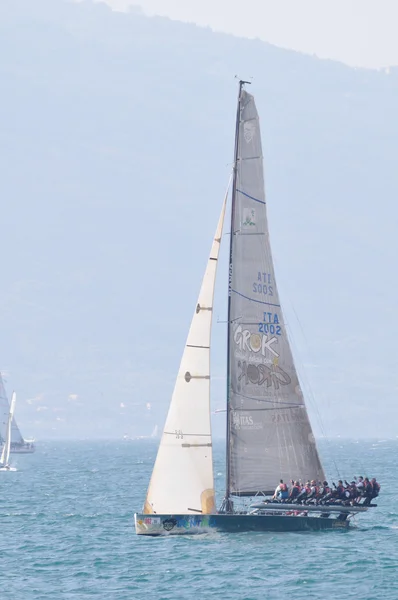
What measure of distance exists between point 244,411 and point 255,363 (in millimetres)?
1833

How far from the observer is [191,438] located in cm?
5122

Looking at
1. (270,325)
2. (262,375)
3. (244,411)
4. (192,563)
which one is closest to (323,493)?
(244,411)

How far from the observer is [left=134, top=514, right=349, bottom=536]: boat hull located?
50.8 meters

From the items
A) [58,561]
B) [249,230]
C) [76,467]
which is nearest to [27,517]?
[58,561]

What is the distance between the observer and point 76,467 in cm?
13938

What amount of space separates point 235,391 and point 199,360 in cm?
201

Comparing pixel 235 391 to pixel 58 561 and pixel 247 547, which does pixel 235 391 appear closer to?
pixel 247 547

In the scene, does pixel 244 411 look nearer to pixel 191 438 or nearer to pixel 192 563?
pixel 191 438

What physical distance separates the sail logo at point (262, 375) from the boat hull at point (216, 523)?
4.90 meters

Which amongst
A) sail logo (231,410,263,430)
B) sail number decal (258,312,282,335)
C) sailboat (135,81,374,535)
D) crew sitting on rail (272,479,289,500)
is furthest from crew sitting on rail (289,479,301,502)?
sail number decal (258,312,282,335)

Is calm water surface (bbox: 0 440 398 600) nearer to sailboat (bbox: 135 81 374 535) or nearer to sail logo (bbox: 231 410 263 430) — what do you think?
sailboat (bbox: 135 81 374 535)

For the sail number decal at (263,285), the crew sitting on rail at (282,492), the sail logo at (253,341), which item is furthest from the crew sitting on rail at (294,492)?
the sail number decal at (263,285)

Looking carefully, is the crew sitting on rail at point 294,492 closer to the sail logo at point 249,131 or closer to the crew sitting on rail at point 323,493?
the crew sitting on rail at point 323,493

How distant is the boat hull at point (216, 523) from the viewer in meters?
50.8
